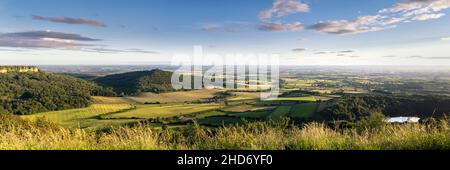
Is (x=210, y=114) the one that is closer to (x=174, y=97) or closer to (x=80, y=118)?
(x=80, y=118)

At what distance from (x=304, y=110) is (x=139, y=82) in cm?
9826

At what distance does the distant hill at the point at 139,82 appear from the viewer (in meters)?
136

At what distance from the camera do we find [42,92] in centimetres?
11406

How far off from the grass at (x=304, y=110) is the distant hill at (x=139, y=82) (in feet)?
243

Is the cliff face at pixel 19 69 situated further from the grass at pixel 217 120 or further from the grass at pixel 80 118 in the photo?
the grass at pixel 217 120

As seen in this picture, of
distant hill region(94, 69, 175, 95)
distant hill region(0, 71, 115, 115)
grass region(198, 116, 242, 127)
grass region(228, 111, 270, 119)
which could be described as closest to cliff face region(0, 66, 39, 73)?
distant hill region(0, 71, 115, 115)

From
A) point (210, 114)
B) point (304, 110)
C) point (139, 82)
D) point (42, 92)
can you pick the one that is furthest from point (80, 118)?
point (139, 82)

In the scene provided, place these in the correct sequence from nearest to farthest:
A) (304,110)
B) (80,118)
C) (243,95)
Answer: (304,110) → (80,118) → (243,95)

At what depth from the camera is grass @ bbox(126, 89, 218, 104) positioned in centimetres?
11088

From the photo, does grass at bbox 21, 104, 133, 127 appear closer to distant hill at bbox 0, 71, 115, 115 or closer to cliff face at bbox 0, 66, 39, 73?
distant hill at bbox 0, 71, 115, 115

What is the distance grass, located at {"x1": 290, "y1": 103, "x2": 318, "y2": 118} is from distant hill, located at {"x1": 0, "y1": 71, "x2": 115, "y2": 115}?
A: 61.9 metres

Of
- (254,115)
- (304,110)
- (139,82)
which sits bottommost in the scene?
(254,115)
